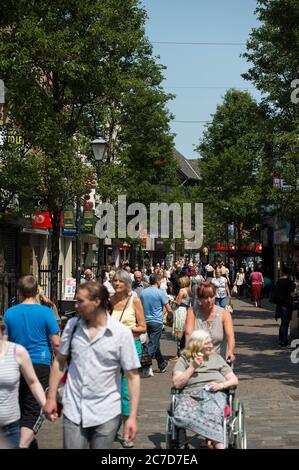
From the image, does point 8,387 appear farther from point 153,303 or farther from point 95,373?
point 153,303

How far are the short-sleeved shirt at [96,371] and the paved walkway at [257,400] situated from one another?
3.32 metres

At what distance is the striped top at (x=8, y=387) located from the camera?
6180mm

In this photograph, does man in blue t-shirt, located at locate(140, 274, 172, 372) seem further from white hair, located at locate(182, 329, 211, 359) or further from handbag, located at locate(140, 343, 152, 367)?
white hair, located at locate(182, 329, 211, 359)

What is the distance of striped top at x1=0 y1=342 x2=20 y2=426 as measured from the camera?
618 cm

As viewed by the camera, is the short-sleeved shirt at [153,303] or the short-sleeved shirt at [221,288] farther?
the short-sleeved shirt at [221,288]

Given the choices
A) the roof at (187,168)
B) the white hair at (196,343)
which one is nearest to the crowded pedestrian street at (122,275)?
the white hair at (196,343)

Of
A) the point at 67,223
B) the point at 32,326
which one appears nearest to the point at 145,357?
the point at 32,326

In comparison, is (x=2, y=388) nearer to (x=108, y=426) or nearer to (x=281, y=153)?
(x=108, y=426)

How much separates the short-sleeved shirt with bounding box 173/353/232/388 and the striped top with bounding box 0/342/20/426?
188cm

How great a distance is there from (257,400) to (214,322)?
12.0ft

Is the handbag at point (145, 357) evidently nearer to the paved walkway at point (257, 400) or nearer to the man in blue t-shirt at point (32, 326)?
the paved walkway at point (257, 400)

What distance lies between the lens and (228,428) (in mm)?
7703

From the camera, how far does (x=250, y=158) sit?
188 feet
